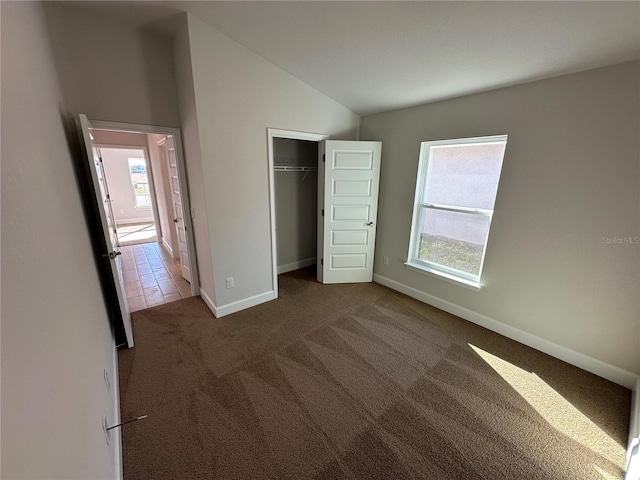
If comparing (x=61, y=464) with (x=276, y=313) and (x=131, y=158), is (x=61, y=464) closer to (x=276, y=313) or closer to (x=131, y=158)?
(x=276, y=313)

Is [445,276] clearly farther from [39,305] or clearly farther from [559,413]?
[39,305]

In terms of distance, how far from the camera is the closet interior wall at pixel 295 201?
12.9 feet

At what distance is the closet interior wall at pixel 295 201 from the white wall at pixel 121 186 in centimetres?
566

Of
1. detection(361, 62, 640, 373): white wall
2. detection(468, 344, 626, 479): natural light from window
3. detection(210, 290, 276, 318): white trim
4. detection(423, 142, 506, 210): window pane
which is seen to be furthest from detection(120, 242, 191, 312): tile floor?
detection(361, 62, 640, 373): white wall

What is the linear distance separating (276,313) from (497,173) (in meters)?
2.71

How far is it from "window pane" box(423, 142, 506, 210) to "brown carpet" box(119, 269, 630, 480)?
136 centimetres

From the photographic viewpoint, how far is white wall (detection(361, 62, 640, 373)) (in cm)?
188

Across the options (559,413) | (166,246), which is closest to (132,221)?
(166,246)

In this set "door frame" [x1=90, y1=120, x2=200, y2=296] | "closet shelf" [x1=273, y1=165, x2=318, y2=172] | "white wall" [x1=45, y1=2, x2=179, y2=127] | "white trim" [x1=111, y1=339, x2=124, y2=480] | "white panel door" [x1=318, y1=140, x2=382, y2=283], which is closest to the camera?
"white trim" [x1=111, y1=339, x2=124, y2=480]

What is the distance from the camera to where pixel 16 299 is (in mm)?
682

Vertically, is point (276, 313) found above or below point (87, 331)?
below

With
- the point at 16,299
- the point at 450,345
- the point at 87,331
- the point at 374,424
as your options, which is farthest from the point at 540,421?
the point at 87,331

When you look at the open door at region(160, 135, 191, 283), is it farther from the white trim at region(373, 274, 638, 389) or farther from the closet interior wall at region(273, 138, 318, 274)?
the white trim at region(373, 274, 638, 389)

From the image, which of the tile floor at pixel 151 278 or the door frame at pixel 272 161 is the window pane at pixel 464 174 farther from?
the tile floor at pixel 151 278
